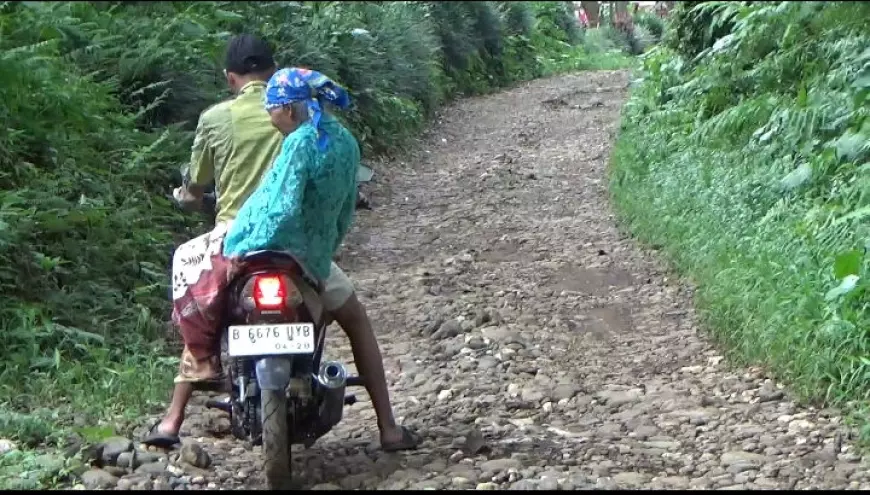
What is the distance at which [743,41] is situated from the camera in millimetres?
10648

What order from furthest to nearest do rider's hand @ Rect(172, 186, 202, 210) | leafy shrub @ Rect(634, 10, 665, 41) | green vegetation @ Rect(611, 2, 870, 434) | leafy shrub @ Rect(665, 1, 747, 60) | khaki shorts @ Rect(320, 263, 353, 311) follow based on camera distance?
leafy shrub @ Rect(634, 10, 665, 41) → leafy shrub @ Rect(665, 1, 747, 60) → green vegetation @ Rect(611, 2, 870, 434) → rider's hand @ Rect(172, 186, 202, 210) → khaki shorts @ Rect(320, 263, 353, 311)

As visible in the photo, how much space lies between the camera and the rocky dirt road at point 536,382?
14.9 feet

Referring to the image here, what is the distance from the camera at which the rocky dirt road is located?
4.55 metres

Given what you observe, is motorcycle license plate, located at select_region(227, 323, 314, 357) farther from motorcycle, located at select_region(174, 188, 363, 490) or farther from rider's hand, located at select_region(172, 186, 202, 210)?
rider's hand, located at select_region(172, 186, 202, 210)

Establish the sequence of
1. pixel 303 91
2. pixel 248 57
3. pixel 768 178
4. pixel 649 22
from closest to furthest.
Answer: pixel 303 91
pixel 248 57
pixel 768 178
pixel 649 22

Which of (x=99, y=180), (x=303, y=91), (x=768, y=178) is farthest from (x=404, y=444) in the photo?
(x=768, y=178)

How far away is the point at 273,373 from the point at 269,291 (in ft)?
0.97

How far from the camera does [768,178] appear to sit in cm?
797

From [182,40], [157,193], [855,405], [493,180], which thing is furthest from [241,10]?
[855,405]

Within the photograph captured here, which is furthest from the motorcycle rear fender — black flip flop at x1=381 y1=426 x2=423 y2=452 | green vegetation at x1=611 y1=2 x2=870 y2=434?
green vegetation at x1=611 y1=2 x2=870 y2=434

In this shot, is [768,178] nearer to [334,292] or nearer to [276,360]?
[334,292]

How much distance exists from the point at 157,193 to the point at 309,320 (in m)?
4.29

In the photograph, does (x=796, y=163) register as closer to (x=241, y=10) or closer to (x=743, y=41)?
(x=743, y=41)

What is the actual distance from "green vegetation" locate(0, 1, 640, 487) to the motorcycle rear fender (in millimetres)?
885
